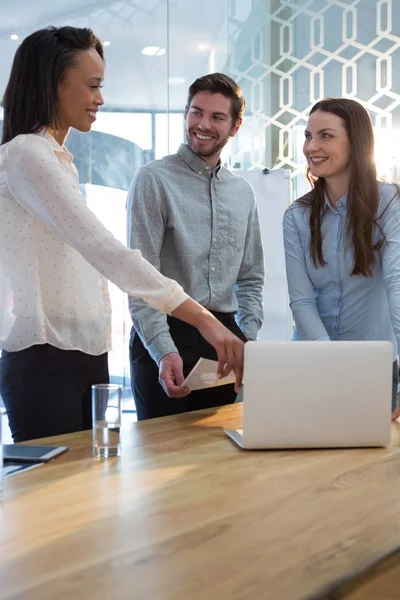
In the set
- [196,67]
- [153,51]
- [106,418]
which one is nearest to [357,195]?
[106,418]

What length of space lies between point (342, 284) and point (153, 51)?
3.23 metres

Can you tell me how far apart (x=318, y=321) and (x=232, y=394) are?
1.34ft

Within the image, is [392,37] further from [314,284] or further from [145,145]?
[314,284]

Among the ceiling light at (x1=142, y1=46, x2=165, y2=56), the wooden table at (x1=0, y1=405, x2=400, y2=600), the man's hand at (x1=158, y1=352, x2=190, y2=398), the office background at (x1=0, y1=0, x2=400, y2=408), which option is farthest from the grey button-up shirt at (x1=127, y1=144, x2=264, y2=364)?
the ceiling light at (x1=142, y1=46, x2=165, y2=56)

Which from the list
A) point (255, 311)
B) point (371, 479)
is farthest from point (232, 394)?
point (371, 479)

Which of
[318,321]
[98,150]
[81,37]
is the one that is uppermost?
[98,150]

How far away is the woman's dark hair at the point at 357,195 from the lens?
2.57 m

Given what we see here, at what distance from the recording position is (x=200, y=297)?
2617 millimetres

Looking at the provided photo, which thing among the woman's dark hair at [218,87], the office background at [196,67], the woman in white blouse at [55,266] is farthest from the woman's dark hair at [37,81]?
the office background at [196,67]

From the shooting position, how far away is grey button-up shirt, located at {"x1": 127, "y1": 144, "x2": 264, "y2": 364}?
260 centimetres

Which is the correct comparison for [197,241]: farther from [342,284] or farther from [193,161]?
[342,284]

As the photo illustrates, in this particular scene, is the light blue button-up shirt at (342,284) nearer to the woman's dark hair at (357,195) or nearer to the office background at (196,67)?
the woman's dark hair at (357,195)

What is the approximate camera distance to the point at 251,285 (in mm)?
2867

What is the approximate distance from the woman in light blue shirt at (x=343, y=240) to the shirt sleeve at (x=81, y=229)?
0.84m
